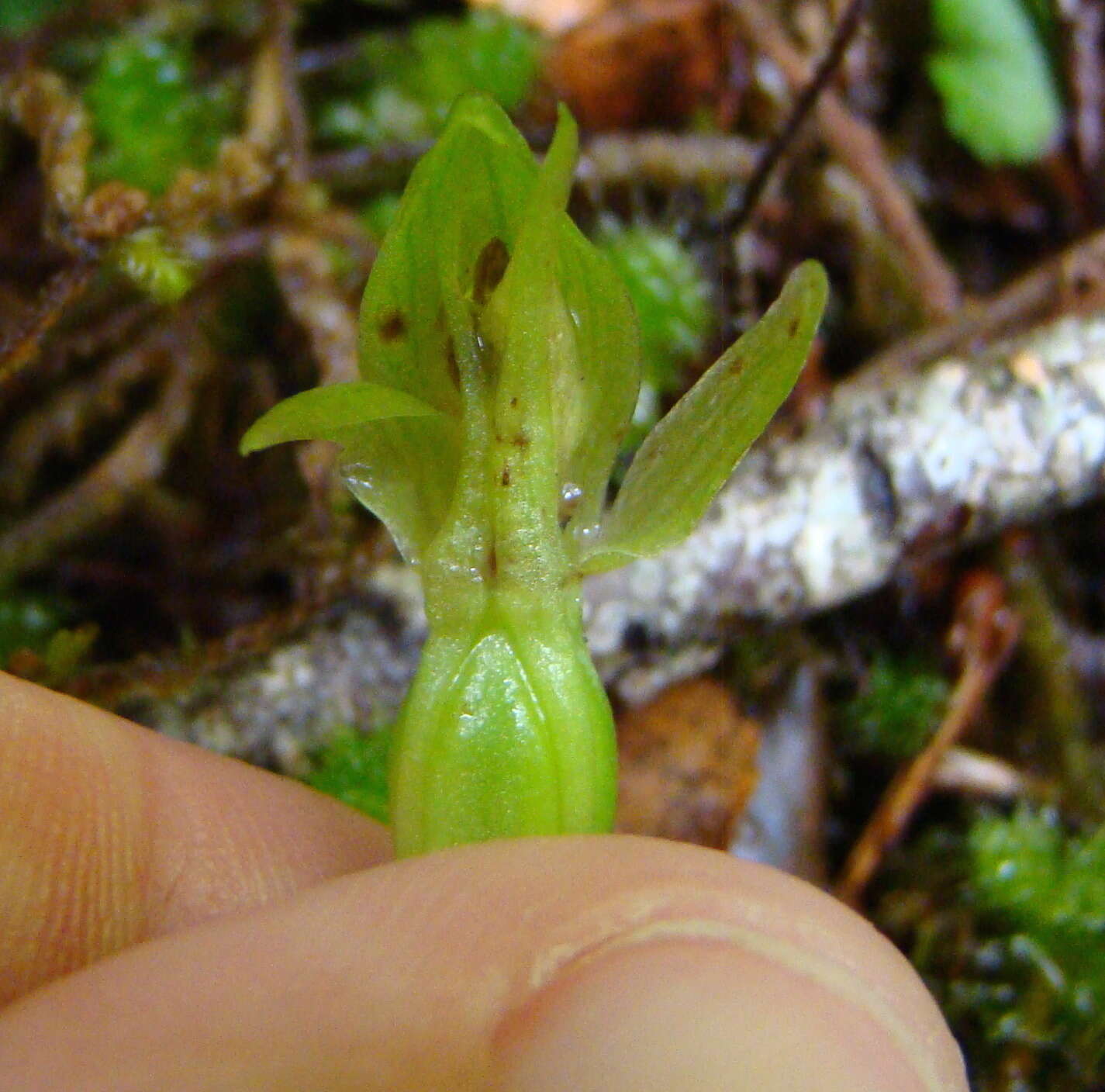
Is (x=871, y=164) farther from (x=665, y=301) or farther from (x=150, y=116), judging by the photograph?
(x=150, y=116)

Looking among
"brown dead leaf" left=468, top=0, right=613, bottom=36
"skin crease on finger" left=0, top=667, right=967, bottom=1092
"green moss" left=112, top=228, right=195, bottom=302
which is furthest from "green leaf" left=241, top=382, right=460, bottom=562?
"brown dead leaf" left=468, top=0, right=613, bottom=36

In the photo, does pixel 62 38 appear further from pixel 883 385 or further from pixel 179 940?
pixel 179 940

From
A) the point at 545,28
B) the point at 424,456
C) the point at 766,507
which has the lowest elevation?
the point at 766,507

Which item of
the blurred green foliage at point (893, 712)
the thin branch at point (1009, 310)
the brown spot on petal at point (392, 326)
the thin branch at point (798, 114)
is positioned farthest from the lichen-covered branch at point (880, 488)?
the brown spot on petal at point (392, 326)

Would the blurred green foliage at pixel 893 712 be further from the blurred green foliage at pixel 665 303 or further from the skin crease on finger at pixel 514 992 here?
the skin crease on finger at pixel 514 992

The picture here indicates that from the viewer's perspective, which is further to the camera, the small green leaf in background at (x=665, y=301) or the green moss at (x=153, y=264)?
the small green leaf in background at (x=665, y=301)

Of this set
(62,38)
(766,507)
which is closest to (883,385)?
(766,507)
